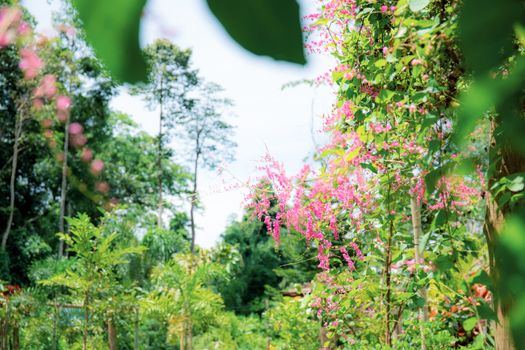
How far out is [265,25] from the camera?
0.20m

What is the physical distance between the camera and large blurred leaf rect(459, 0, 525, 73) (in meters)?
0.21

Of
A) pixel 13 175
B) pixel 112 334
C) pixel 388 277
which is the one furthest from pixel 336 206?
pixel 13 175

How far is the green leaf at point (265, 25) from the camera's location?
19 centimetres

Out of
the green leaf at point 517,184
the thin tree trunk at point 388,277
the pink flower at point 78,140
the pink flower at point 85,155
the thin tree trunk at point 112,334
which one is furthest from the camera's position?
the pink flower at point 78,140

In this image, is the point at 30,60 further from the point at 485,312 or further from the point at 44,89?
the point at 44,89

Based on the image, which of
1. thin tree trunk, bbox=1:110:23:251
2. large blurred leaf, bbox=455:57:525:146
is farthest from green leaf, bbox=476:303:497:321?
thin tree trunk, bbox=1:110:23:251

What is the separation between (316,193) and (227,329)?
18.7 ft

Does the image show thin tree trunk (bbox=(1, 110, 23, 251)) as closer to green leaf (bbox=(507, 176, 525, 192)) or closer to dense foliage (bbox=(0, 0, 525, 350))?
dense foliage (bbox=(0, 0, 525, 350))

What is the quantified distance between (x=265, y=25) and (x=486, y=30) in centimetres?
8

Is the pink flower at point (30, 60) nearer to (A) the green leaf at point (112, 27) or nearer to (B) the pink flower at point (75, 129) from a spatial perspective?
(A) the green leaf at point (112, 27)

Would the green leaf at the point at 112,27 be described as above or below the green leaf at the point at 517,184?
below

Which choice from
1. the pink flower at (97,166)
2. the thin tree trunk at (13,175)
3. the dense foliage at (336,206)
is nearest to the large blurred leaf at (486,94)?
the dense foliage at (336,206)

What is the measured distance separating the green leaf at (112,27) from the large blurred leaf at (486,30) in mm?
120

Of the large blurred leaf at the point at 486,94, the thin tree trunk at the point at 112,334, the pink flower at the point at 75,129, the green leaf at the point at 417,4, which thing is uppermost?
the pink flower at the point at 75,129
